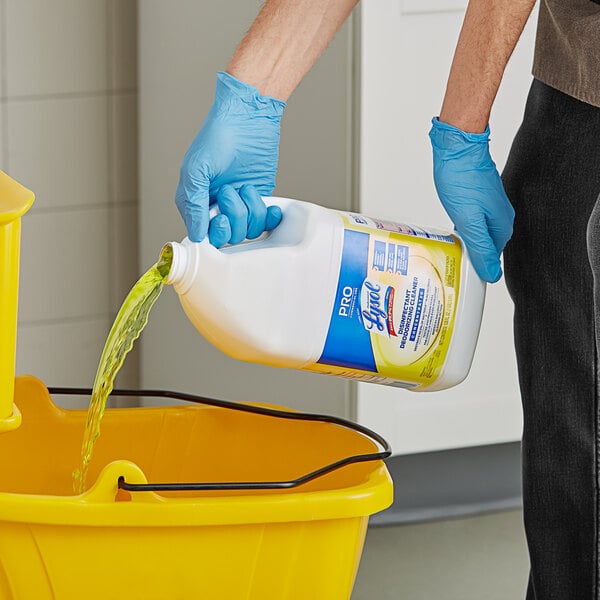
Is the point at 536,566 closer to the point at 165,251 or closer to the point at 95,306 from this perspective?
the point at 165,251

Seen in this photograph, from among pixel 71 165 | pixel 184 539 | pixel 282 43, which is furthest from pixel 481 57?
pixel 71 165

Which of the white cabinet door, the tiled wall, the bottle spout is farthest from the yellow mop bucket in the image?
the tiled wall

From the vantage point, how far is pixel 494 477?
1.83m

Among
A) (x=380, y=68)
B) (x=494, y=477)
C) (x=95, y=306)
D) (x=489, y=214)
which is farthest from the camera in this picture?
(x=95, y=306)

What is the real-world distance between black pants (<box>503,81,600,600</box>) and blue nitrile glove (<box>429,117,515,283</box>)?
0.13 feet

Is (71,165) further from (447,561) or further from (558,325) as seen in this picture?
(558,325)

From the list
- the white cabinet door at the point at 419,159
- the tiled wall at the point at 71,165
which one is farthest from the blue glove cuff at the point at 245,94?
the tiled wall at the point at 71,165

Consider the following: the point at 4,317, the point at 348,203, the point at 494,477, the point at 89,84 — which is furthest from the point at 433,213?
the point at 4,317

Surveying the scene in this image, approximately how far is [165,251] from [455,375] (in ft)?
1.00

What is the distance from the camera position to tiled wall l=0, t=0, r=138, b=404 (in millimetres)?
1858

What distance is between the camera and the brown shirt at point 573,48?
1.03 metres

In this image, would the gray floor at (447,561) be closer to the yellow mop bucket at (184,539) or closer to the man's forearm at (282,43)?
the yellow mop bucket at (184,539)

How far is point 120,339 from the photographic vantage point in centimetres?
108

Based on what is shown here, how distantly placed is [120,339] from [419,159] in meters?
0.63
